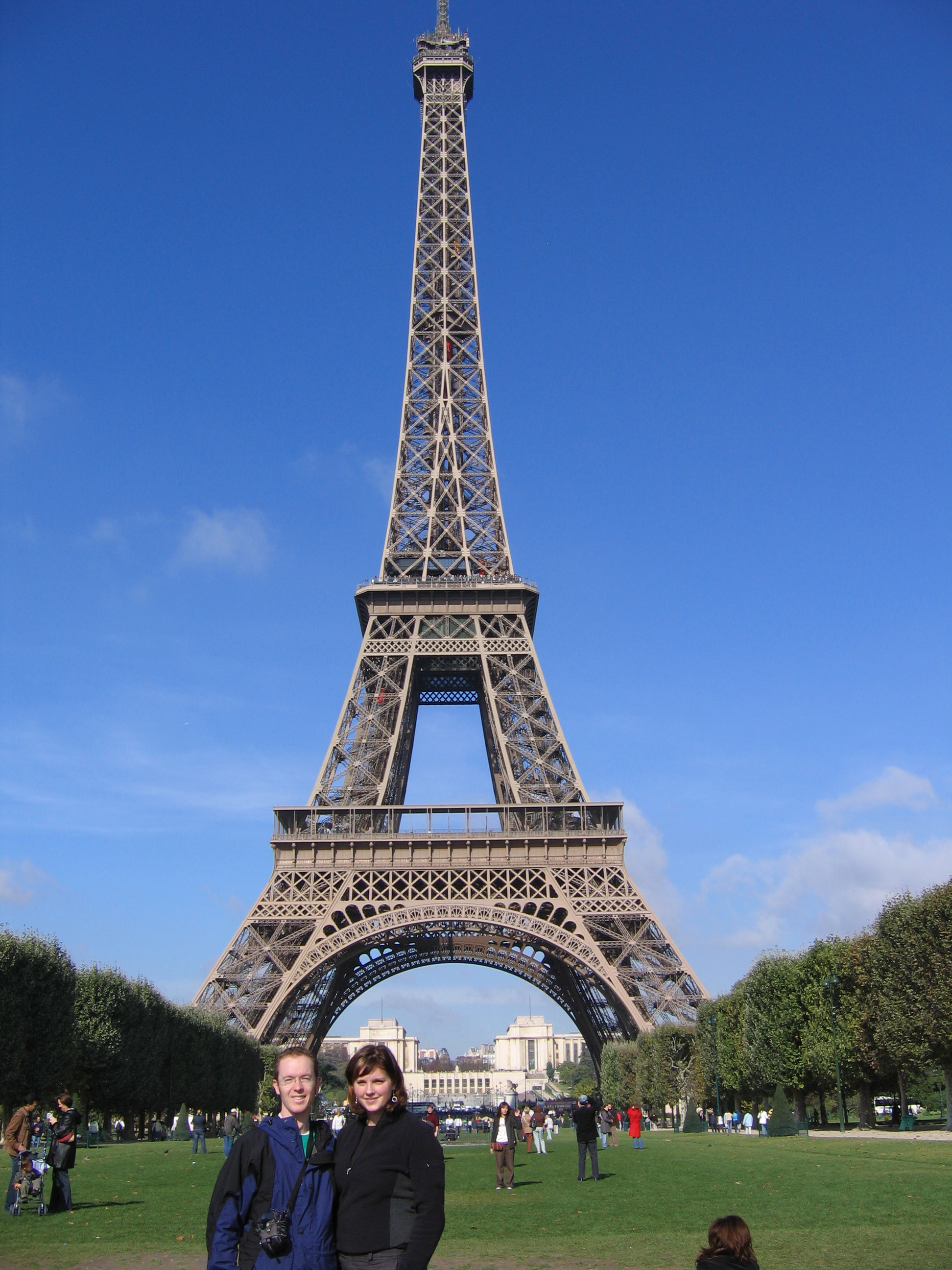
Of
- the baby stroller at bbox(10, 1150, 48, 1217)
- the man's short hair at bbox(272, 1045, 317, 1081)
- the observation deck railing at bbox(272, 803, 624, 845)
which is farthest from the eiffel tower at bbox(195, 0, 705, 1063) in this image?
the man's short hair at bbox(272, 1045, 317, 1081)

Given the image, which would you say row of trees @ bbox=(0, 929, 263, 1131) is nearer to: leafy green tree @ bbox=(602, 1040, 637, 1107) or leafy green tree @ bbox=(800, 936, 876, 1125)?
leafy green tree @ bbox=(602, 1040, 637, 1107)

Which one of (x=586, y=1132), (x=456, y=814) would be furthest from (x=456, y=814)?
(x=586, y=1132)

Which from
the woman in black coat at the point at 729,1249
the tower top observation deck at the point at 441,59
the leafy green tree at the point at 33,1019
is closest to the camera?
the woman in black coat at the point at 729,1249

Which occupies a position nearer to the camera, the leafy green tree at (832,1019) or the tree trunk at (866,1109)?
the leafy green tree at (832,1019)

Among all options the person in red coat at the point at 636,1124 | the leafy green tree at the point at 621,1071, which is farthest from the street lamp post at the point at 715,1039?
the person in red coat at the point at 636,1124

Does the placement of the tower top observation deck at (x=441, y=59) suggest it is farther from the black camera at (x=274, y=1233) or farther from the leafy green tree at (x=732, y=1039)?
the black camera at (x=274, y=1233)

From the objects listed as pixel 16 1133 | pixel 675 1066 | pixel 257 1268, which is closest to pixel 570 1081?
pixel 675 1066

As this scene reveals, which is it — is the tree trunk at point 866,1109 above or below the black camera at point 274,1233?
below
